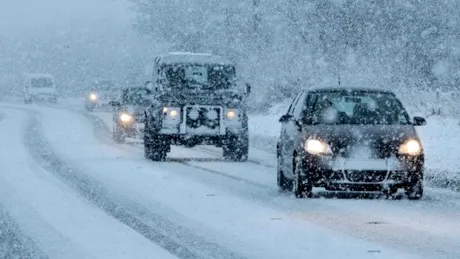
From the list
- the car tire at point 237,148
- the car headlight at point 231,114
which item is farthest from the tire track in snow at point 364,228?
the car tire at point 237,148

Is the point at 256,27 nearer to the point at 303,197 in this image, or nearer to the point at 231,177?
the point at 231,177

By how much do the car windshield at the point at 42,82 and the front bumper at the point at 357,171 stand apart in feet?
192

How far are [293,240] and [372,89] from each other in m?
5.60

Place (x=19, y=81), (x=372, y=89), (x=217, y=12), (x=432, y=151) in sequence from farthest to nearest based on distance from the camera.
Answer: (x=19, y=81) < (x=217, y=12) < (x=432, y=151) < (x=372, y=89)

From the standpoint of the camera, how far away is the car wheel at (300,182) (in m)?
13.6

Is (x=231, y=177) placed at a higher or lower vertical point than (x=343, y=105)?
lower

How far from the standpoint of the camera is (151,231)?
34.1ft

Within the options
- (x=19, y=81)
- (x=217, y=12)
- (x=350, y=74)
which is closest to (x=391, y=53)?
(x=350, y=74)

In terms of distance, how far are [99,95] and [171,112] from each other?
116 ft

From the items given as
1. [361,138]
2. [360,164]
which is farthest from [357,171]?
[361,138]

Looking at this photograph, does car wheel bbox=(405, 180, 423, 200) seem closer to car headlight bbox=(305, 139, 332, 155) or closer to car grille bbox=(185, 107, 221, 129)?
car headlight bbox=(305, 139, 332, 155)

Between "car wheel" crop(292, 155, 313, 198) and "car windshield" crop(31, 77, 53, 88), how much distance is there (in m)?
58.0

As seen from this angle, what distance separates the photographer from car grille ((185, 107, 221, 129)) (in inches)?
821

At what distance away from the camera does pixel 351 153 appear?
13445 millimetres
